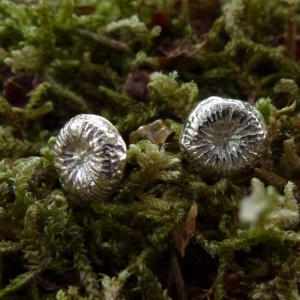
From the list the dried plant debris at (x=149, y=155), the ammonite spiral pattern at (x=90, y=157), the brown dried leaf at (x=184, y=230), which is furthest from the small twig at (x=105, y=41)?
the brown dried leaf at (x=184, y=230)

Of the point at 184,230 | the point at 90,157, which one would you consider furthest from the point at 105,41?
the point at 184,230

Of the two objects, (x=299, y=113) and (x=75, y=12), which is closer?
(x=299, y=113)

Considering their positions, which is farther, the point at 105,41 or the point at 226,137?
the point at 105,41

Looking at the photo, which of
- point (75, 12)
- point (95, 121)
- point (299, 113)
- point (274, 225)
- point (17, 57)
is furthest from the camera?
point (75, 12)

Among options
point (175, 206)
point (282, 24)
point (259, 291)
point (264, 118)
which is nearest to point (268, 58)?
point (282, 24)

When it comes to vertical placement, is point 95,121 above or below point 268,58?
below

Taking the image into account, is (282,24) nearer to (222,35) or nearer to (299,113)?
(222,35)

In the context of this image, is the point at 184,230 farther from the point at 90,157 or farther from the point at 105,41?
the point at 105,41

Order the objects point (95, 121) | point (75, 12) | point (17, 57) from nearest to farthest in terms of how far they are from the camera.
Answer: point (95, 121), point (17, 57), point (75, 12)
